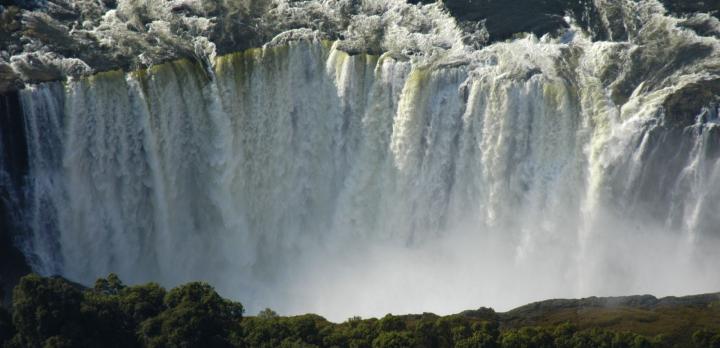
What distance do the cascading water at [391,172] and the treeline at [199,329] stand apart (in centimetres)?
854

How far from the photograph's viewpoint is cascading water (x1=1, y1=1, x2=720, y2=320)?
2331 inches

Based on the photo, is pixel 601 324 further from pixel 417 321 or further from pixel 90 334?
pixel 90 334

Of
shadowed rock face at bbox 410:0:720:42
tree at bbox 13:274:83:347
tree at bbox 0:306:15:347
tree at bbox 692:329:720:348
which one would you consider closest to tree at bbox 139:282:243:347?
tree at bbox 13:274:83:347

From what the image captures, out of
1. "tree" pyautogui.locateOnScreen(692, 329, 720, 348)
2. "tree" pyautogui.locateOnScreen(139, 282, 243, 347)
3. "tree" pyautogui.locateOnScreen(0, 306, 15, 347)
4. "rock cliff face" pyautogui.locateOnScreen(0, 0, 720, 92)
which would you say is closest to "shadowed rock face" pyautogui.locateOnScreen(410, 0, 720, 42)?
"rock cliff face" pyautogui.locateOnScreen(0, 0, 720, 92)

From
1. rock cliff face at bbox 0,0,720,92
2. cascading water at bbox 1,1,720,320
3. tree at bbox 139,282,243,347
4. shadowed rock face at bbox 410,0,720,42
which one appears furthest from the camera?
shadowed rock face at bbox 410,0,720,42

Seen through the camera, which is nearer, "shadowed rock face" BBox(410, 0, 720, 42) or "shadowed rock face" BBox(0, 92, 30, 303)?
"shadowed rock face" BBox(0, 92, 30, 303)

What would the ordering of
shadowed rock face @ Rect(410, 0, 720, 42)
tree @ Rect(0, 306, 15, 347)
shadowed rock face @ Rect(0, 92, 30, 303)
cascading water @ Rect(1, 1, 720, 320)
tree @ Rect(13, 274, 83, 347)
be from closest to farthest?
tree @ Rect(13, 274, 83, 347) < tree @ Rect(0, 306, 15, 347) < shadowed rock face @ Rect(0, 92, 30, 303) < cascading water @ Rect(1, 1, 720, 320) < shadowed rock face @ Rect(410, 0, 720, 42)

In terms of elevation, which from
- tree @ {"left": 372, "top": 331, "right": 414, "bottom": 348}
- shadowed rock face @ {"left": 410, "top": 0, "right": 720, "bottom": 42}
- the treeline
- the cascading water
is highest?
shadowed rock face @ {"left": 410, "top": 0, "right": 720, "bottom": 42}

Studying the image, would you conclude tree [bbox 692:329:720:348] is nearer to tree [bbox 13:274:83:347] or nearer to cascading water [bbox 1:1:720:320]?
cascading water [bbox 1:1:720:320]

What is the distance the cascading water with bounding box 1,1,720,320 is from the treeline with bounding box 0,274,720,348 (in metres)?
8.54

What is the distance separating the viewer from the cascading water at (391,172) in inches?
2331

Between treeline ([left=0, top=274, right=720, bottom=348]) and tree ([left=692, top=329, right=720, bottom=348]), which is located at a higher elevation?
treeline ([left=0, top=274, right=720, bottom=348])

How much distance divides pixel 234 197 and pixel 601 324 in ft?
61.7

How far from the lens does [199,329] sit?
51.1 meters
